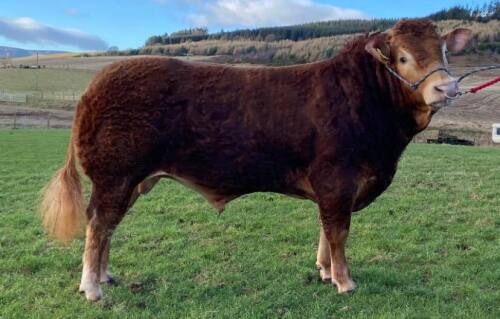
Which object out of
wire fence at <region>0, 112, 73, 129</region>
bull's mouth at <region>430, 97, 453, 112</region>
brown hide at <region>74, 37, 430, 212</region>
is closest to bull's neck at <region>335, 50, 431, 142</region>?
brown hide at <region>74, 37, 430, 212</region>

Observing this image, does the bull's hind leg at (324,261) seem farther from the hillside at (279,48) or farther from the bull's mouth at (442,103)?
the hillside at (279,48)

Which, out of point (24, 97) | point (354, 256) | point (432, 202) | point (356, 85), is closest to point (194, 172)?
point (356, 85)

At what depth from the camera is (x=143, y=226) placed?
288 inches

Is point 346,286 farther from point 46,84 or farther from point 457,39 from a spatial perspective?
point 46,84

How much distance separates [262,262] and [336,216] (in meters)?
1.24

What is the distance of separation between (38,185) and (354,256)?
25.7ft

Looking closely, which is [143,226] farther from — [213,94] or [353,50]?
[353,50]

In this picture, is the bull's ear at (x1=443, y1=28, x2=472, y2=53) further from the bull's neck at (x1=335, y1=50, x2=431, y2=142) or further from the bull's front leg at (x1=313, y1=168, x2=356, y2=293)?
the bull's front leg at (x1=313, y1=168, x2=356, y2=293)

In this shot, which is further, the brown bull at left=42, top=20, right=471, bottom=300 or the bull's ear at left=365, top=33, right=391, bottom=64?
the brown bull at left=42, top=20, right=471, bottom=300

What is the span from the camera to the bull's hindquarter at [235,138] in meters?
4.78

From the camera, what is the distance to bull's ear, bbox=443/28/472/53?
4734mm

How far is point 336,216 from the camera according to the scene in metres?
4.85

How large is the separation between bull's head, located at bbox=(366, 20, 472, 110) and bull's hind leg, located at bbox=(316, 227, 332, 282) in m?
1.77

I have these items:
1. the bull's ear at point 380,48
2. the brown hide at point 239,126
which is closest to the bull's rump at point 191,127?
the brown hide at point 239,126
